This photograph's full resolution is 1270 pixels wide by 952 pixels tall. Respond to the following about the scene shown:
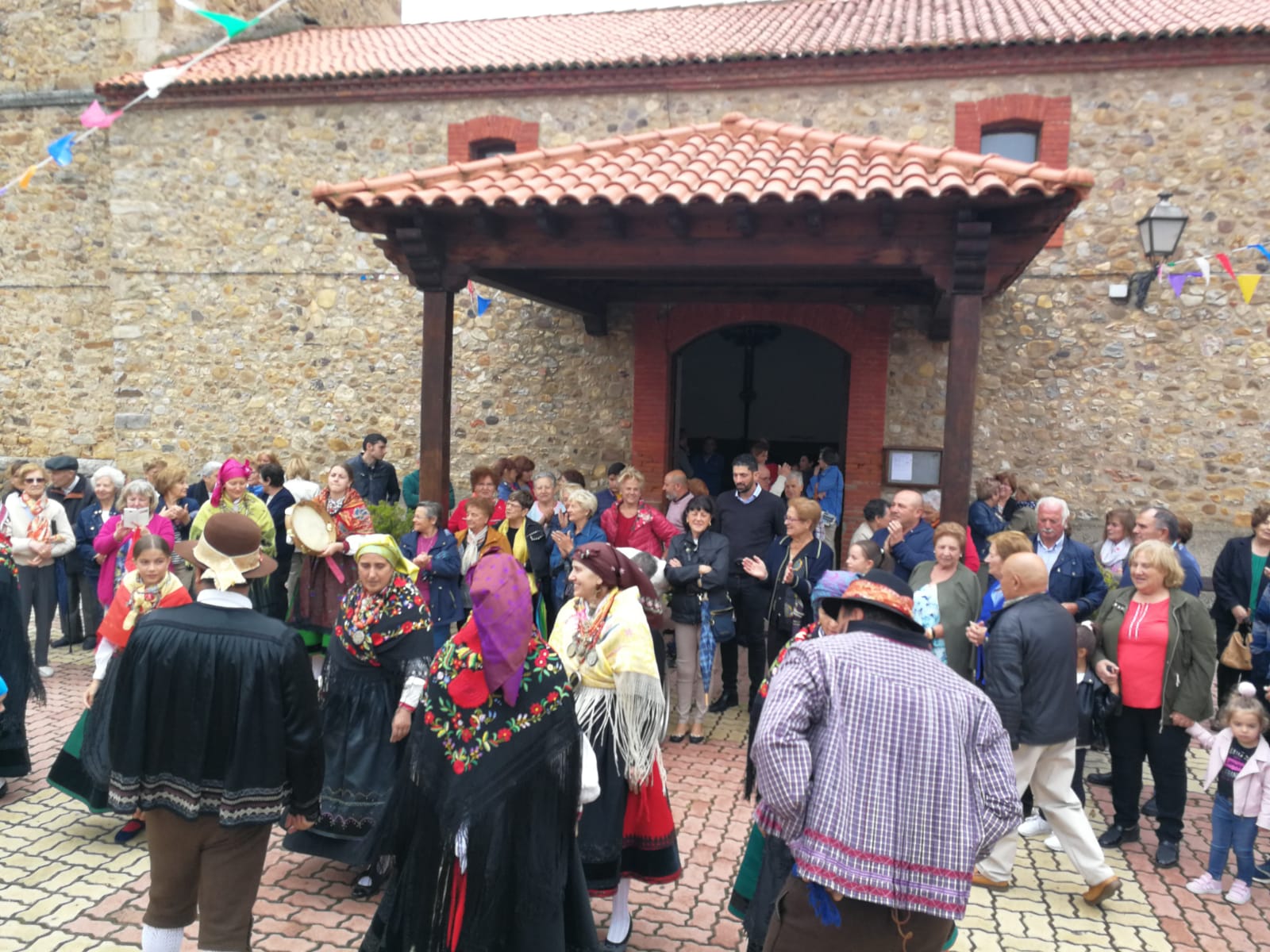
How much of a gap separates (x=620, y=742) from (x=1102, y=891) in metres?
2.50

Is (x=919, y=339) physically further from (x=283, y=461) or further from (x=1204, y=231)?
(x=283, y=461)

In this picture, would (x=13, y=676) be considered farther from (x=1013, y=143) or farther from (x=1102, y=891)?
(x=1013, y=143)

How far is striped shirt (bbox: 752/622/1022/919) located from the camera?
95.5 inches

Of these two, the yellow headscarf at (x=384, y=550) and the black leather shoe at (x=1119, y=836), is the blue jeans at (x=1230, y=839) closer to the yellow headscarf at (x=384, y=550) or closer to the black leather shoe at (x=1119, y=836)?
the black leather shoe at (x=1119, y=836)

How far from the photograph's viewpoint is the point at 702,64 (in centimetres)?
1064

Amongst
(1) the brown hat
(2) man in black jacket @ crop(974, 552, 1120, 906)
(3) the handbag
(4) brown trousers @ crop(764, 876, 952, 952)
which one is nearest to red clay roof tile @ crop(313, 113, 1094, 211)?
(2) man in black jacket @ crop(974, 552, 1120, 906)

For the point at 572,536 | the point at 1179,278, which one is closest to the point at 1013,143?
the point at 1179,278

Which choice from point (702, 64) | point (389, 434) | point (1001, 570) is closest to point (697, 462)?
point (389, 434)

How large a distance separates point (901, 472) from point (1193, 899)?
6168mm

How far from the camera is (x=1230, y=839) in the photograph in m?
4.54

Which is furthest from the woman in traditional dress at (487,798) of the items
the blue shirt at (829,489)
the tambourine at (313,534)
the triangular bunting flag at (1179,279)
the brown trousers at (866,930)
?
the triangular bunting flag at (1179,279)

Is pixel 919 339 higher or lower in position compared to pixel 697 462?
higher

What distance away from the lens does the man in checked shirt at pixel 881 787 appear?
7.96ft

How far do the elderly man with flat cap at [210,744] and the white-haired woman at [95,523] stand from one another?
4.75 m
